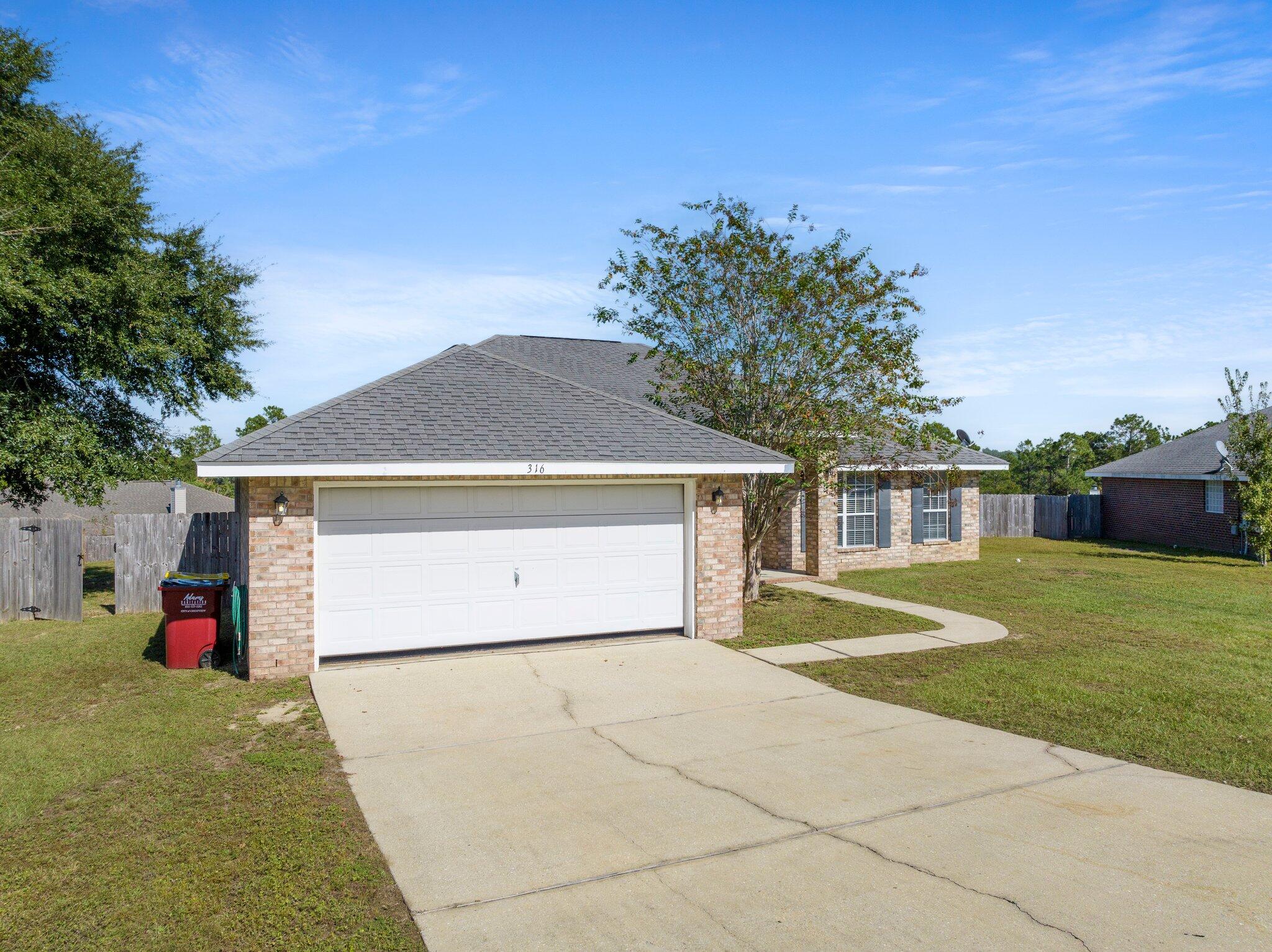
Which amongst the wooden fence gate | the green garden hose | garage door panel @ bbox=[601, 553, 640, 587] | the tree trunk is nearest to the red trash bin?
the green garden hose

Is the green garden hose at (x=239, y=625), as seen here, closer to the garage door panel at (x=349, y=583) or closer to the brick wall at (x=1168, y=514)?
the garage door panel at (x=349, y=583)

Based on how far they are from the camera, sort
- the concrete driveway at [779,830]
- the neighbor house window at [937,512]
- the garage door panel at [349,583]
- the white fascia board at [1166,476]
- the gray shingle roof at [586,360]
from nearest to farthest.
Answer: the concrete driveway at [779,830], the garage door panel at [349,583], the gray shingle roof at [586,360], the neighbor house window at [937,512], the white fascia board at [1166,476]

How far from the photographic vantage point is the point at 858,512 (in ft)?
63.9

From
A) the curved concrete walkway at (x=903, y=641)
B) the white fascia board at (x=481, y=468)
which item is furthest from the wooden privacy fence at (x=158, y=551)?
the curved concrete walkway at (x=903, y=641)

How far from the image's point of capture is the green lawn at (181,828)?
13.3 ft

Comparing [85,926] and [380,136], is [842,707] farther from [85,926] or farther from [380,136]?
[380,136]

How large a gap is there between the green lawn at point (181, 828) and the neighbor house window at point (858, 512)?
13.5 metres

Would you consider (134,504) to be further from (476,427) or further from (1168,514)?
(1168,514)

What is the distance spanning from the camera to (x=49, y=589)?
13.7 m

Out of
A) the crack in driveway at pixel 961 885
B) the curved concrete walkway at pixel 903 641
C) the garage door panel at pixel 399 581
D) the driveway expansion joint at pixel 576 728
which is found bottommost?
Result: the driveway expansion joint at pixel 576 728

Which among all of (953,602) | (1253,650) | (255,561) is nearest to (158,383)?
A: (255,561)

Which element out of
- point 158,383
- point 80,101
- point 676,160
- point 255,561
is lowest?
point 255,561

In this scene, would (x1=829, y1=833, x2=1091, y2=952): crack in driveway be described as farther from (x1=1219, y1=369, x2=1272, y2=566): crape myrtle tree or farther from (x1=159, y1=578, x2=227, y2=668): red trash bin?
(x1=1219, y1=369, x2=1272, y2=566): crape myrtle tree

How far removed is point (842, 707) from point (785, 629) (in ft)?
13.2
